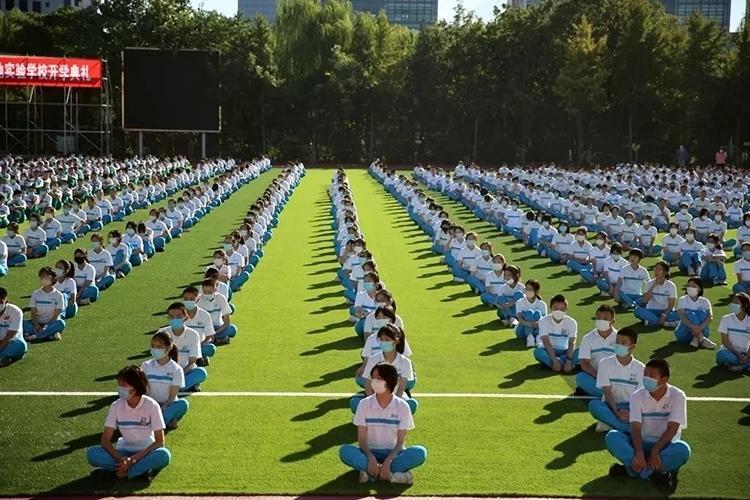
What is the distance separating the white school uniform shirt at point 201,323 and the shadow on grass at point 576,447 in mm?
4758

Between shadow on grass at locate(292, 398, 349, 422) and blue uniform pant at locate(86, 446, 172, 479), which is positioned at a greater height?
blue uniform pant at locate(86, 446, 172, 479)

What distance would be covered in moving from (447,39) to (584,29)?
9.80 meters

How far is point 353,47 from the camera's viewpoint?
67188mm

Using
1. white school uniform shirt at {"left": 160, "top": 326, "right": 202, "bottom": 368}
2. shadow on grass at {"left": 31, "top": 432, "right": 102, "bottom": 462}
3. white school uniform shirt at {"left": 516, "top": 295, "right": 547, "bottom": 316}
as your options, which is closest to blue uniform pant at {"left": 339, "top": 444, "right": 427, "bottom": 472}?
shadow on grass at {"left": 31, "top": 432, "right": 102, "bottom": 462}

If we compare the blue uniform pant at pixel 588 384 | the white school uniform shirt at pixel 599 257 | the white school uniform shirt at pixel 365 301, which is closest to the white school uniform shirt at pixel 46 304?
the white school uniform shirt at pixel 365 301

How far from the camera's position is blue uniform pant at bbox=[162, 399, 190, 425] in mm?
9984

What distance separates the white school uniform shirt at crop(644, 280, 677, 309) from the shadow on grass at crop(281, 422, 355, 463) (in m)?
6.98

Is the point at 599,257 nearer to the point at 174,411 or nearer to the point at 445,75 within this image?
the point at 174,411

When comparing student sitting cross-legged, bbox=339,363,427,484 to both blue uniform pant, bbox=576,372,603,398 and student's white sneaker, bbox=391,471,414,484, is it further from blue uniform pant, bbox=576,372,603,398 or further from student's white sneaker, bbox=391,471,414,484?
blue uniform pant, bbox=576,372,603,398

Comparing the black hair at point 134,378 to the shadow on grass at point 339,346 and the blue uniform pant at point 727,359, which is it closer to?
the shadow on grass at point 339,346

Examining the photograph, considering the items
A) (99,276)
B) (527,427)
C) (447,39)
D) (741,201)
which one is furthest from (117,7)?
(527,427)

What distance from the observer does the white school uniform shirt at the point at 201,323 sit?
492 inches

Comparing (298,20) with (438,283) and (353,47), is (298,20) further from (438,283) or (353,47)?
(438,283)

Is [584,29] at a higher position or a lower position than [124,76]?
higher
